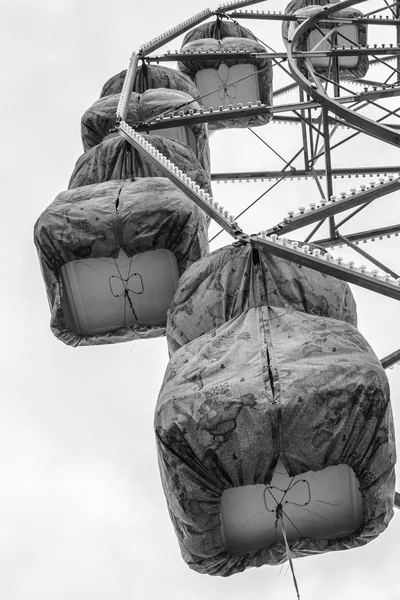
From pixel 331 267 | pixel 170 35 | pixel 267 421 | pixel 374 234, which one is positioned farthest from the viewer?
pixel 170 35

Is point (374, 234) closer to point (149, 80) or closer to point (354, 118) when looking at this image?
point (354, 118)

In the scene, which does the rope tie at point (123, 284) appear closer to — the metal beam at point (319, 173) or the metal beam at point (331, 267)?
the metal beam at point (331, 267)

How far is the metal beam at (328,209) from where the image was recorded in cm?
865

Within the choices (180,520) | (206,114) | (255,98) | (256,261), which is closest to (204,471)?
(180,520)

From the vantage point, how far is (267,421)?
20.7 feet

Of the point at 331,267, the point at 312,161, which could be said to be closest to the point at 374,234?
the point at 312,161

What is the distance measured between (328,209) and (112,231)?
7.73 feet

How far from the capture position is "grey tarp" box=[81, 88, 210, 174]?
1426 centimetres

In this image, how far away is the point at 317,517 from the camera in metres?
6.99

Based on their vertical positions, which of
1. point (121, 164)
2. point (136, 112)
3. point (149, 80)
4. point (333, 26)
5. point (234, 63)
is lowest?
point (121, 164)

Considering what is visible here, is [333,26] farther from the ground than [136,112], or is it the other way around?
[333,26]

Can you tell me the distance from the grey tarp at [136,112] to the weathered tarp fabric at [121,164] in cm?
171

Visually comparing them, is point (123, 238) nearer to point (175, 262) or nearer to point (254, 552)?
point (175, 262)

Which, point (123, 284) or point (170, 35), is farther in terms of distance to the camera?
point (170, 35)
